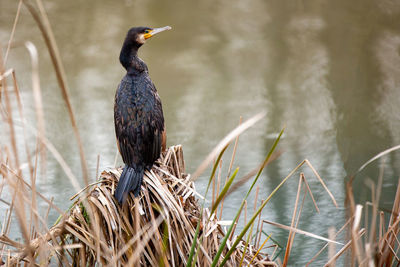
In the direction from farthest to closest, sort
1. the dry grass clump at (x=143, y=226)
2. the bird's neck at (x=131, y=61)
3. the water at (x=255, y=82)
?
the water at (x=255, y=82), the bird's neck at (x=131, y=61), the dry grass clump at (x=143, y=226)

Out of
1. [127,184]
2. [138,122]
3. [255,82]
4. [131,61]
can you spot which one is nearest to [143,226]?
[127,184]

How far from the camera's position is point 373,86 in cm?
532

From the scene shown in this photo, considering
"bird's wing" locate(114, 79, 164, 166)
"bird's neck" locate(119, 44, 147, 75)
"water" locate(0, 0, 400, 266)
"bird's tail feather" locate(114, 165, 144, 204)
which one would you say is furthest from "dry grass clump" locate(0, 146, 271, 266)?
"water" locate(0, 0, 400, 266)

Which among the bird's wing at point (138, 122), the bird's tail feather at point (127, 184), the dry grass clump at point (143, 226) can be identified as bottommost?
the dry grass clump at point (143, 226)

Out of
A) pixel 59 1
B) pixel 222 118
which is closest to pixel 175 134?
pixel 222 118

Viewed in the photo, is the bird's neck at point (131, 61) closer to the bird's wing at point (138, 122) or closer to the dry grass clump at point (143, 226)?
the bird's wing at point (138, 122)

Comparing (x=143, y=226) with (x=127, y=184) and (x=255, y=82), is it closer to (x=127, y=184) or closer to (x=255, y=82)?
(x=127, y=184)

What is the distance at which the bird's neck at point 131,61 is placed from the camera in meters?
2.15

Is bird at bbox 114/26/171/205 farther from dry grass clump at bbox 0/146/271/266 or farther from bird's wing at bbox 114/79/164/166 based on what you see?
dry grass clump at bbox 0/146/271/266

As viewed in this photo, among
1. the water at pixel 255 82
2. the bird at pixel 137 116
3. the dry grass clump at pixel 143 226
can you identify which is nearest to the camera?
the dry grass clump at pixel 143 226

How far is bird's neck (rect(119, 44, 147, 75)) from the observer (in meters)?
2.15

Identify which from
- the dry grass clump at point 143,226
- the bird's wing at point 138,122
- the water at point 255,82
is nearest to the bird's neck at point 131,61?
the bird's wing at point 138,122

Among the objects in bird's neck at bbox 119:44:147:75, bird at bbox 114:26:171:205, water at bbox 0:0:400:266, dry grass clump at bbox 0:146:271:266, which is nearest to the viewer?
dry grass clump at bbox 0:146:271:266

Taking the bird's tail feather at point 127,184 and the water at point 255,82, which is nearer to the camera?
the bird's tail feather at point 127,184
